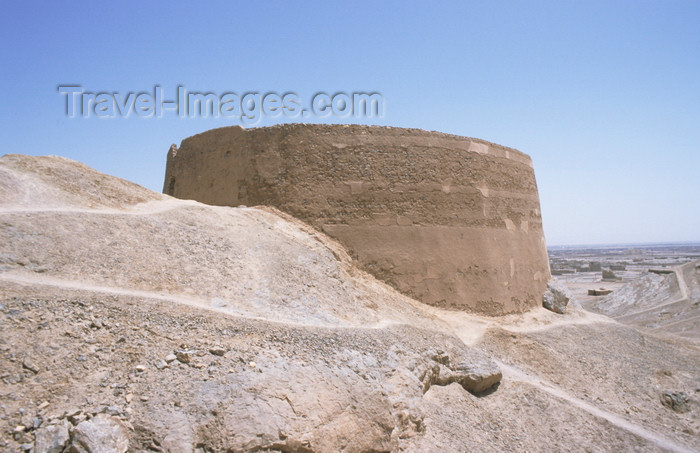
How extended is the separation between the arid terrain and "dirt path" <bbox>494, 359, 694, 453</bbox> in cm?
7

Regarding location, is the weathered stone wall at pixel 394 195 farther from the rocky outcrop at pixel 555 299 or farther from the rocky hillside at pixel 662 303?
the rocky hillside at pixel 662 303

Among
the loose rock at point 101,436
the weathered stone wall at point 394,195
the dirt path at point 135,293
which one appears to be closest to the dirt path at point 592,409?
the weathered stone wall at point 394,195

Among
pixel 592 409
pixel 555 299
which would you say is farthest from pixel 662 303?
pixel 592 409

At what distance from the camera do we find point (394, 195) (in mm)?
9820

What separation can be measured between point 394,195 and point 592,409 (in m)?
5.13

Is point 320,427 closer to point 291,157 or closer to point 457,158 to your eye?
point 291,157

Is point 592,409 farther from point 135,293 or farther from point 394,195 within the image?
point 135,293

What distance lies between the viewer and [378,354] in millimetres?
6438

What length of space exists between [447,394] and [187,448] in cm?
410

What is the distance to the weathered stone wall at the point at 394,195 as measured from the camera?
9625 mm

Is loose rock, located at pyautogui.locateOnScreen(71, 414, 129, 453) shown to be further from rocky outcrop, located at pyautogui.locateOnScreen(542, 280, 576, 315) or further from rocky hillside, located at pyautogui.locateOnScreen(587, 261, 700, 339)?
rocky hillside, located at pyautogui.locateOnScreen(587, 261, 700, 339)

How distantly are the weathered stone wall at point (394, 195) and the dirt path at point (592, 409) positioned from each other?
1850mm

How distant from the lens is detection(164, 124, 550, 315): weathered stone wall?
962cm

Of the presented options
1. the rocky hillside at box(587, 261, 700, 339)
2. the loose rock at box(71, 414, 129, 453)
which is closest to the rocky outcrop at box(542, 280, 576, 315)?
the rocky hillside at box(587, 261, 700, 339)
